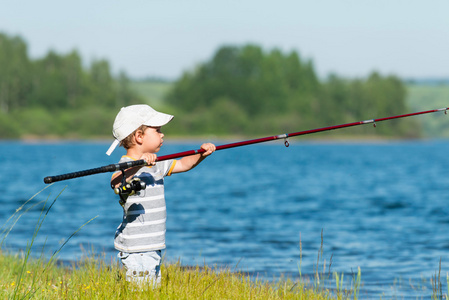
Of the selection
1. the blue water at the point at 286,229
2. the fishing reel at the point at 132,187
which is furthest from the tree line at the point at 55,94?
the fishing reel at the point at 132,187

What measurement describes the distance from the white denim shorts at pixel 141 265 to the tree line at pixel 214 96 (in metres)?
120

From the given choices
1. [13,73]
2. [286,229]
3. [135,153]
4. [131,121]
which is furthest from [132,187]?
[13,73]

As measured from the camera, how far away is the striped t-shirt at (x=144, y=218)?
5.25 meters

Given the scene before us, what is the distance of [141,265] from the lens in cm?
534

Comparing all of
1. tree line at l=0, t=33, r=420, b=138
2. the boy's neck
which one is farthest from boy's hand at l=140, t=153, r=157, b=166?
tree line at l=0, t=33, r=420, b=138

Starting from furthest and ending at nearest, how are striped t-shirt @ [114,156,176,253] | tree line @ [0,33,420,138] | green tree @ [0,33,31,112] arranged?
tree line @ [0,33,420,138] → green tree @ [0,33,31,112] → striped t-shirt @ [114,156,176,253]

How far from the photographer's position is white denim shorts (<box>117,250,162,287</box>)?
17.5ft

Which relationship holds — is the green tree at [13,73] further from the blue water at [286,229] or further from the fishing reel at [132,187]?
the fishing reel at [132,187]

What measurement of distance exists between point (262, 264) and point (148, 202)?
21.1 ft

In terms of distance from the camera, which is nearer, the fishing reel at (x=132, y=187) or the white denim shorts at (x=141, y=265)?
the fishing reel at (x=132, y=187)

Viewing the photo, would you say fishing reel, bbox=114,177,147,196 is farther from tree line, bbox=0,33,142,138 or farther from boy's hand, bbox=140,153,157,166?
tree line, bbox=0,33,142,138

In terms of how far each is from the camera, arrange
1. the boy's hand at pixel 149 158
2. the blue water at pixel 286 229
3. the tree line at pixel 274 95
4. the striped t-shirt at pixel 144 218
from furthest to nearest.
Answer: the tree line at pixel 274 95 < the blue water at pixel 286 229 < the striped t-shirt at pixel 144 218 < the boy's hand at pixel 149 158

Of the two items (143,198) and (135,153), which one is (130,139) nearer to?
(135,153)

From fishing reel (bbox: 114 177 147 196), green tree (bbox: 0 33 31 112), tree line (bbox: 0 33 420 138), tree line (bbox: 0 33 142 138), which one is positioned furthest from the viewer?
tree line (bbox: 0 33 420 138)
